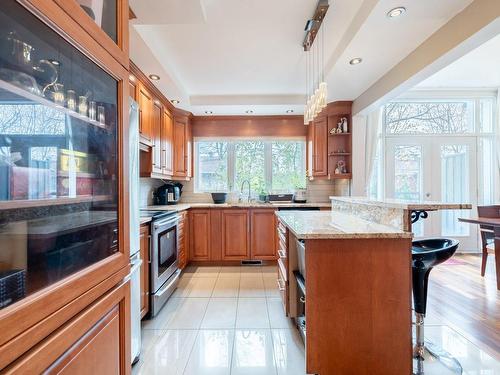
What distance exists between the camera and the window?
4.70 meters

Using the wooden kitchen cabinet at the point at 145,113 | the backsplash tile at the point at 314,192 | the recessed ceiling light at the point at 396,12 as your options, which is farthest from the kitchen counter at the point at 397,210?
the wooden kitchen cabinet at the point at 145,113

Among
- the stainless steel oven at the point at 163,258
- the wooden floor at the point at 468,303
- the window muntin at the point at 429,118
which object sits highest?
the window muntin at the point at 429,118

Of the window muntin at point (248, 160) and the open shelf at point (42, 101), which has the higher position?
the window muntin at point (248, 160)

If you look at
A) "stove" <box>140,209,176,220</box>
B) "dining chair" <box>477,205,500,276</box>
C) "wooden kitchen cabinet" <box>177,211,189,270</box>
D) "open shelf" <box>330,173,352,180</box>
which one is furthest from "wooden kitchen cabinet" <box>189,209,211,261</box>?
"dining chair" <box>477,205,500,276</box>

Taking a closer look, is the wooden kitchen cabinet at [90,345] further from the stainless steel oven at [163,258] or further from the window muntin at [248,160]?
the window muntin at [248,160]

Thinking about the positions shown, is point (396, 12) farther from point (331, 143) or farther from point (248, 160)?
point (248, 160)

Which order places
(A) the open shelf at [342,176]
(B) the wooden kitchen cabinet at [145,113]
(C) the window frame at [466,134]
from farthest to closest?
(C) the window frame at [466,134], (A) the open shelf at [342,176], (B) the wooden kitchen cabinet at [145,113]

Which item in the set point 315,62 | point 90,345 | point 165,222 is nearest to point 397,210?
point 90,345

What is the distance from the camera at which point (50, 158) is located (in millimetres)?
797

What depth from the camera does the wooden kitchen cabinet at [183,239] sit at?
11.4ft

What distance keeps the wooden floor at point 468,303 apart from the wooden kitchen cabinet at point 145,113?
3.43 meters

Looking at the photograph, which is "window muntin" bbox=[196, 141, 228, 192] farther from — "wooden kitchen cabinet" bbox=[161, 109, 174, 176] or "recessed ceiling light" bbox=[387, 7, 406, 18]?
"recessed ceiling light" bbox=[387, 7, 406, 18]

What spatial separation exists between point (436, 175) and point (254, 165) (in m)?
3.19

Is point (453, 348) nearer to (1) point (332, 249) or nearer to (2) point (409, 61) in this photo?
(1) point (332, 249)
